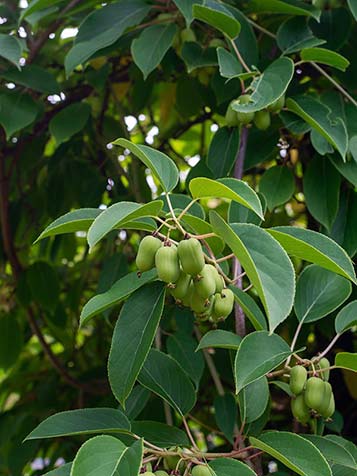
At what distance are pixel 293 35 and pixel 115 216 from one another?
1.95 ft

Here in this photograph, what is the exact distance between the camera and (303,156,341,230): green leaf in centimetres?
109

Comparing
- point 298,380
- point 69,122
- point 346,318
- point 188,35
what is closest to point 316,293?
point 346,318

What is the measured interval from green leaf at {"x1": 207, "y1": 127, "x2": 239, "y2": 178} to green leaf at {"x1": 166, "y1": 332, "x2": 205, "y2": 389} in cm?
25

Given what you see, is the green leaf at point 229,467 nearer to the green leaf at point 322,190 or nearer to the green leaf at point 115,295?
the green leaf at point 115,295

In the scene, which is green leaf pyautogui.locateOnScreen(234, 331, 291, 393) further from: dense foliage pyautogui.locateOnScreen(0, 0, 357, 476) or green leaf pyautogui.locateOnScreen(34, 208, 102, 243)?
green leaf pyautogui.locateOnScreen(34, 208, 102, 243)

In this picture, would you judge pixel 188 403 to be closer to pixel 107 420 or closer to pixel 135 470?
pixel 107 420

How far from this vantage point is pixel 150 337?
0.73 meters

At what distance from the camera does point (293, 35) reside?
1.13 meters

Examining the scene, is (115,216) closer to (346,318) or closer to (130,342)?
(130,342)

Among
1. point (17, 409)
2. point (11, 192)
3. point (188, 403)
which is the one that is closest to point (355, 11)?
point (188, 403)

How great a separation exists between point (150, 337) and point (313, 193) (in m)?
0.48

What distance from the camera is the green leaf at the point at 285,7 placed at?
3.56 ft

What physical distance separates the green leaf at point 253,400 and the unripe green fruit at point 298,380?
0.17ft

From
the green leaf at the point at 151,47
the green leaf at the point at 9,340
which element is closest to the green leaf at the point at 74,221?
the green leaf at the point at 151,47
